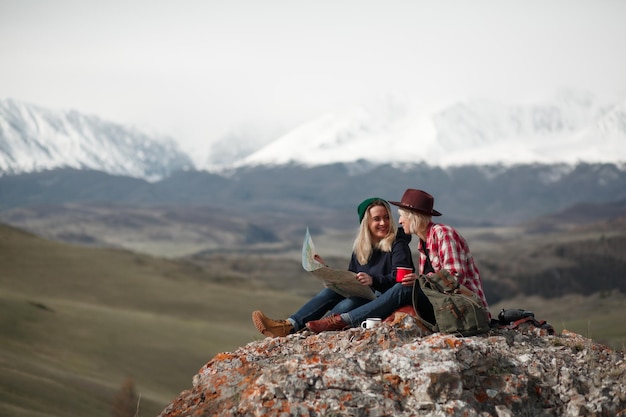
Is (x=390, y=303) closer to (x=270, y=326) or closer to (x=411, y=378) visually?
(x=270, y=326)

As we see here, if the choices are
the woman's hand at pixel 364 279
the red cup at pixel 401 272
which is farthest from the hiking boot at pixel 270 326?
the red cup at pixel 401 272

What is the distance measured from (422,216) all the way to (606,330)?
59382 millimetres

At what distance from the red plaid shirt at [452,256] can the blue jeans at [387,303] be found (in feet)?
1.14

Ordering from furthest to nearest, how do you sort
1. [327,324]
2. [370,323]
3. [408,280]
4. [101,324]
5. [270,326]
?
1. [101,324]
2. [270,326]
3. [327,324]
4. [408,280]
5. [370,323]

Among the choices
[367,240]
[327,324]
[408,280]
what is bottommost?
[327,324]

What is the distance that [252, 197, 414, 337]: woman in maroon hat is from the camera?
986 cm

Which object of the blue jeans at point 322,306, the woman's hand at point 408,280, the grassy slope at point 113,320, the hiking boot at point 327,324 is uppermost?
the woman's hand at point 408,280

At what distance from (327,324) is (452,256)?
1.37 m

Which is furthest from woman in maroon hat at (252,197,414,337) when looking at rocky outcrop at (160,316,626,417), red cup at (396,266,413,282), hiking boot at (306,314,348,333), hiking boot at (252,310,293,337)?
rocky outcrop at (160,316,626,417)

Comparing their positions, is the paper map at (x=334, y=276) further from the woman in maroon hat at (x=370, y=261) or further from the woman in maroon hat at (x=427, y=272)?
the woman in maroon hat at (x=427, y=272)

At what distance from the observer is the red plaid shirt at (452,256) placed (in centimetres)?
954

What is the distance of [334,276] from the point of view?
9.57 metres

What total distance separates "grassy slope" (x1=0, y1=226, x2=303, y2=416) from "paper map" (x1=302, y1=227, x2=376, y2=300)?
15808mm

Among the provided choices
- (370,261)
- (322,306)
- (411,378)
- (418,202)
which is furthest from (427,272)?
(411,378)
